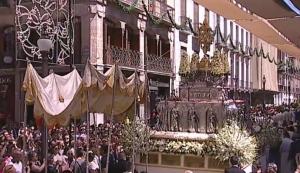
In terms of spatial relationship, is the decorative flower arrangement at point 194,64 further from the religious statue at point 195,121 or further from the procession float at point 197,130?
the religious statue at point 195,121

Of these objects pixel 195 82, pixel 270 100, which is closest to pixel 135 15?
pixel 195 82

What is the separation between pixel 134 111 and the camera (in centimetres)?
1222

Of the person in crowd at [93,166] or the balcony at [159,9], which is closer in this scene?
the person in crowd at [93,166]

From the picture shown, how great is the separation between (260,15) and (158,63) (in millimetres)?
21117

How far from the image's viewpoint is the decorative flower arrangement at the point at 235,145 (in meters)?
11.6

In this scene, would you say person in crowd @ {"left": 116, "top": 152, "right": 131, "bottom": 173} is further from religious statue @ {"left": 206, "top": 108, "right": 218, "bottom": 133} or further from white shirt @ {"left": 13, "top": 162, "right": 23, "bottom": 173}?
religious statue @ {"left": 206, "top": 108, "right": 218, "bottom": 133}

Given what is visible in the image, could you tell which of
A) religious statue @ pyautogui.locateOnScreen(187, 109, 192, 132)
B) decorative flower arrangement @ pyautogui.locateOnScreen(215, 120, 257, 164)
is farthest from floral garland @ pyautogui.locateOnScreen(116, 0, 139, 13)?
decorative flower arrangement @ pyautogui.locateOnScreen(215, 120, 257, 164)

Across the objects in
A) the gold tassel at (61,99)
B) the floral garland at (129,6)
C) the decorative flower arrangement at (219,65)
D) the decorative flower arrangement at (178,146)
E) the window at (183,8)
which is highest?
the window at (183,8)

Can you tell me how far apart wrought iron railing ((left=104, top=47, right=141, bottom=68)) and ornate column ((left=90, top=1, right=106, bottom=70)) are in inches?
29.4

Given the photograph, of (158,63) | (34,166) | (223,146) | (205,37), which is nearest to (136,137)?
(223,146)

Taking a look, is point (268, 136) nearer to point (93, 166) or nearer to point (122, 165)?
point (122, 165)

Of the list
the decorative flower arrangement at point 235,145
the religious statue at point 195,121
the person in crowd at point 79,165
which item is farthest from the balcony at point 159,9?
the person in crowd at point 79,165

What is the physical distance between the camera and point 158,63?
34.0 metres

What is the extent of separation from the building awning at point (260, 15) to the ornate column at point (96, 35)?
985 cm
